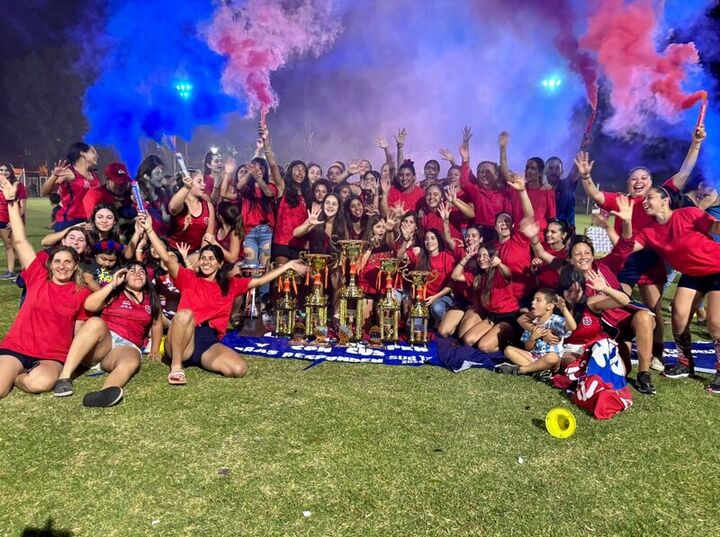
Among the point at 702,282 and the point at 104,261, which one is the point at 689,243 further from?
the point at 104,261

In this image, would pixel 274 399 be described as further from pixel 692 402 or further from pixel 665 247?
pixel 665 247

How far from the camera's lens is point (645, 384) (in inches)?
175

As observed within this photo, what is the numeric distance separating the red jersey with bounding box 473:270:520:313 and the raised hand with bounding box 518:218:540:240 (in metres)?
0.55

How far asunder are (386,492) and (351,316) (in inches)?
134

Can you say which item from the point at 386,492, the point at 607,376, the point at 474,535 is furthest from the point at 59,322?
the point at 607,376

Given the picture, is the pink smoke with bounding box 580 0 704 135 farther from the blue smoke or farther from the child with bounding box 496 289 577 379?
the blue smoke

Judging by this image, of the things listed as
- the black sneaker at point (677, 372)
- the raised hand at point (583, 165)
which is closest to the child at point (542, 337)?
the black sneaker at point (677, 372)

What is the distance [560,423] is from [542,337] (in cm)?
143

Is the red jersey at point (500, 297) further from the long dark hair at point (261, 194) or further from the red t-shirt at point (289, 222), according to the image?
the long dark hair at point (261, 194)

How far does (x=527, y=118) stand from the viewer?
9539 millimetres

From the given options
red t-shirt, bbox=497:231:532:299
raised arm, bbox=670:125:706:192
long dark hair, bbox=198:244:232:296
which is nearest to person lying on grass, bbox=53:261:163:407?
long dark hair, bbox=198:244:232:296

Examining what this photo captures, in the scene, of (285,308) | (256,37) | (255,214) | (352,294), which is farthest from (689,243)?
(256,37)

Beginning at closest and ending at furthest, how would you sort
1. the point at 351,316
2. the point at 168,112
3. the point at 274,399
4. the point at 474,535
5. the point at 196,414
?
the point at 474,535 < the point at 196,414 < the point at 274,399 < the point at 351,316 < the point at 168,112

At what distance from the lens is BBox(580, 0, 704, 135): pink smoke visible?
6.04 meters
